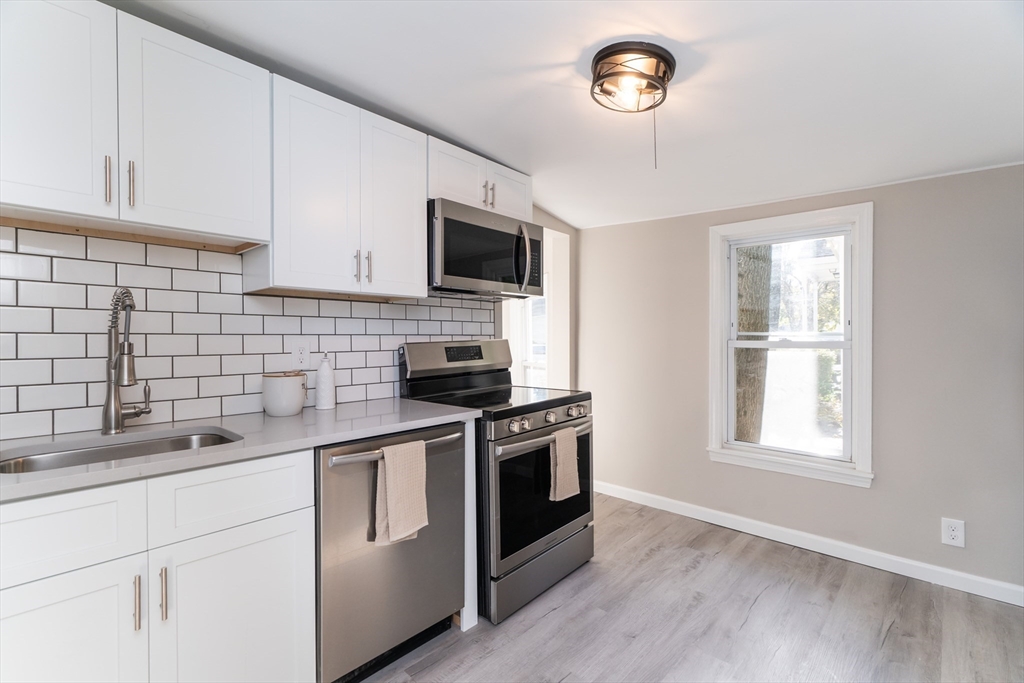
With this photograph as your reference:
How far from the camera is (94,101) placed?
1381 mm

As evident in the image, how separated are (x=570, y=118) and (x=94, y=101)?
5.70 ft

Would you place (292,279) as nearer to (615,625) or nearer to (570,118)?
(570,118)

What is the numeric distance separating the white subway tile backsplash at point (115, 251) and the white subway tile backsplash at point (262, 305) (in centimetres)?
37

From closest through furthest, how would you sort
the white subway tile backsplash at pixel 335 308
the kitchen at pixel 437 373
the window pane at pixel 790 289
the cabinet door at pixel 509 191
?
the kitchen at pixel 437 373
the white subway tile backsplash at pixel 335 308
the cabinet door at pixel 509 191
the window pane at pixel 790 289

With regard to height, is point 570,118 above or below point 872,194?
above

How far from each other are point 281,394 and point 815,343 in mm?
2972

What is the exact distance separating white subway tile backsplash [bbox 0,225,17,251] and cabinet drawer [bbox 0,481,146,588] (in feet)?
2.88

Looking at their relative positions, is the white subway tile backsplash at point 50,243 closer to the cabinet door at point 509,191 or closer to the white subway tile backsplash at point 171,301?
the white subway tile backsplash at point 171,301

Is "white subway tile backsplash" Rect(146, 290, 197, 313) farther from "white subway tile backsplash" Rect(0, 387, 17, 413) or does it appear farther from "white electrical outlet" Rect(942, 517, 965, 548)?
"white electrical outlet" Rect(942, 517, 965, 548)

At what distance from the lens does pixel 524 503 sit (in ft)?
7.45

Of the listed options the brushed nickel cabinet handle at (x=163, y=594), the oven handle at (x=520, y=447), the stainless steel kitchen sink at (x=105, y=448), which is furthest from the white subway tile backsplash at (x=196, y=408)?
the oven handle at (x=520, y=447)

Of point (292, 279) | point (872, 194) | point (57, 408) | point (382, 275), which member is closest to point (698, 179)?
point (872, 194)

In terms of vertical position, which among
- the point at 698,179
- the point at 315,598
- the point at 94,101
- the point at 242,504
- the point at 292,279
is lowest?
the point at 315,598

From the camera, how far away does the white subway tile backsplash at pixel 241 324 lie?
192 cm
